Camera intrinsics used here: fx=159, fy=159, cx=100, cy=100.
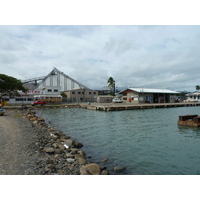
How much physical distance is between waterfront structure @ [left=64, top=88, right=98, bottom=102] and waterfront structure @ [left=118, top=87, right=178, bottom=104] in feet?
74.7

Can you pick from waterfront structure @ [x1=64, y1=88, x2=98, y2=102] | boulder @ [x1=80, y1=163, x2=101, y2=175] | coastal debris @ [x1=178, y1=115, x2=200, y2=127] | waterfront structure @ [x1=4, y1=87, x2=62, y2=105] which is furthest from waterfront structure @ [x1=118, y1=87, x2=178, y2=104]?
boulder @ [x1=80, y1=163, x2=101, y2=175]

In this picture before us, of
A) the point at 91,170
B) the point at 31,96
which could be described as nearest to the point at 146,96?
the point at 31,96

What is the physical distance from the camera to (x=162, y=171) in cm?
711

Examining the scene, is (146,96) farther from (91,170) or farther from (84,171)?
(84,171)

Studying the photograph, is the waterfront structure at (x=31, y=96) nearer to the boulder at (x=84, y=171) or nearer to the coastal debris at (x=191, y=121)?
the coastal debris at (x=191, y=121)

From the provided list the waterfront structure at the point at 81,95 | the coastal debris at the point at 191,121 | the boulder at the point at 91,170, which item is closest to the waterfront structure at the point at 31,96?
the waterfront structure at the point at 81,95

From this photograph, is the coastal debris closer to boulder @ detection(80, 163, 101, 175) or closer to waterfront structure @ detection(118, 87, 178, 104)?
boulder @ detection(80, 163, 101, 175)

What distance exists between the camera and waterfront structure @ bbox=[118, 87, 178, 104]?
5119 cm

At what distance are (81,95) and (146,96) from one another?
102 feet

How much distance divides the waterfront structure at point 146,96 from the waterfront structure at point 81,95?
22.8 meters

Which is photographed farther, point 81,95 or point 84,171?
point 81,95

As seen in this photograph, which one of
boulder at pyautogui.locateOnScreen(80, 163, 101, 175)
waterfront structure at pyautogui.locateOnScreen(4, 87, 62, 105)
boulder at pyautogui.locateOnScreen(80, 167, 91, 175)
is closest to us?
boulder at pyautogui.locateOnScreen(80, 167, 91, 175)

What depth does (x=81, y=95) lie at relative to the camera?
239 feet

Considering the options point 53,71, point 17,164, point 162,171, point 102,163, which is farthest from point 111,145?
point 53,71
